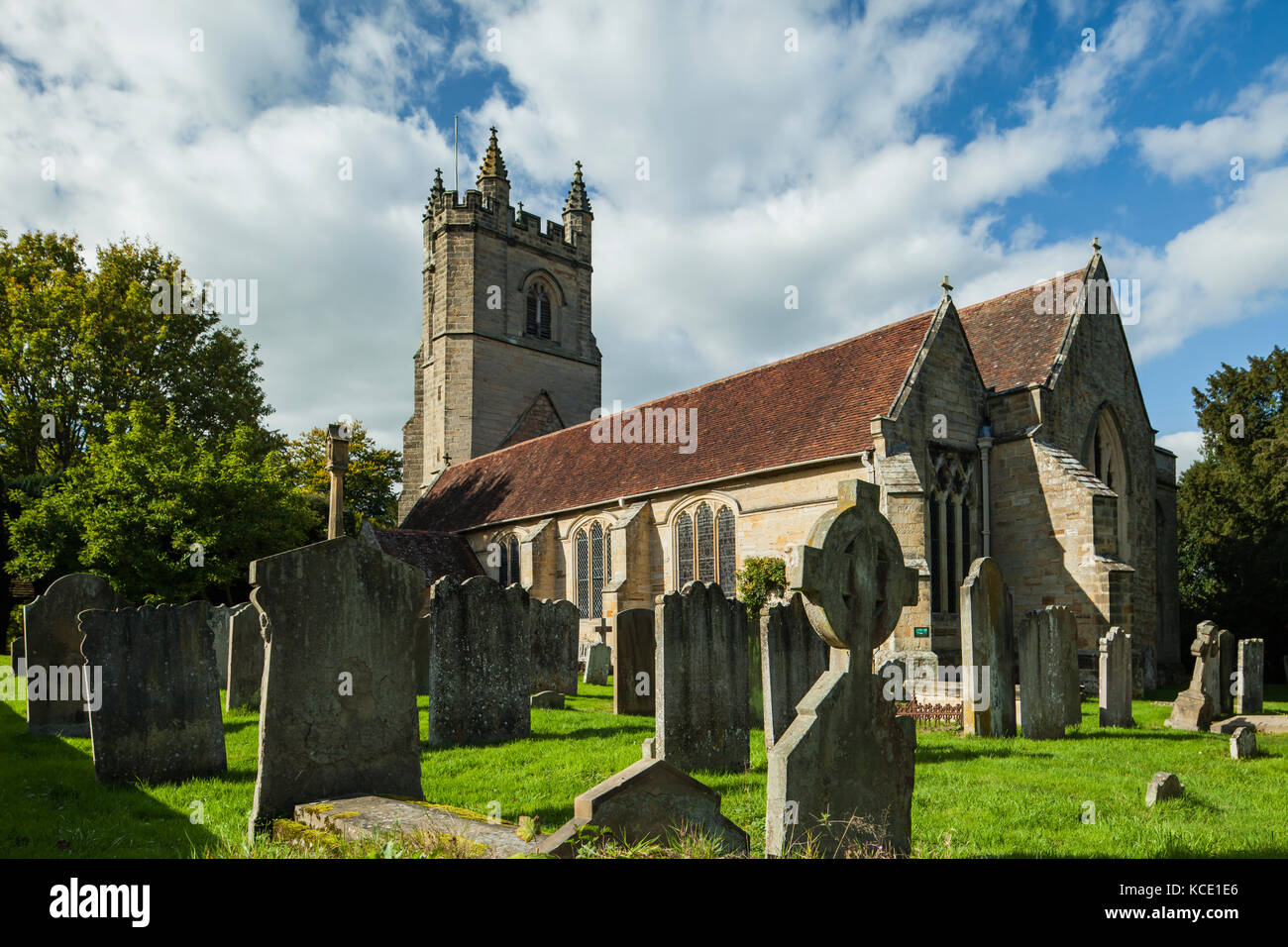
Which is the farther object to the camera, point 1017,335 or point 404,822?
point 1017,335

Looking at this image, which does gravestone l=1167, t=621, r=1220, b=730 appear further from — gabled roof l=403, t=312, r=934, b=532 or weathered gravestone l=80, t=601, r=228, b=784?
weathered gravestone l=80, t=601, r=228, b=784

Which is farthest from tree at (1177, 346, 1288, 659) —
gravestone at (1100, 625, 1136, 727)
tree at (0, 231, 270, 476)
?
tree at (0, 231, 270, 476)

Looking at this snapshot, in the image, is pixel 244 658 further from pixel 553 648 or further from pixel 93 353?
pixel 93 353

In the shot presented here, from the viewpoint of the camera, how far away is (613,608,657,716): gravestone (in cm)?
1105

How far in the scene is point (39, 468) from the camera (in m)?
29.6

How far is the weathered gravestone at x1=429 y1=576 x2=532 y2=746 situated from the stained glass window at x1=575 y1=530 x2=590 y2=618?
15.3m

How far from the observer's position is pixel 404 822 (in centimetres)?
439

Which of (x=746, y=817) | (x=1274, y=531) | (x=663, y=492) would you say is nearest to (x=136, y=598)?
(x=663, y=492)

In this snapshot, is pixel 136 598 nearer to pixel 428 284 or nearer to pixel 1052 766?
pixel 428 284

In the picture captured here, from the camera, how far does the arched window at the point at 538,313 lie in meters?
39.0

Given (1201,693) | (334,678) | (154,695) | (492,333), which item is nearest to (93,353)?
(492,333)

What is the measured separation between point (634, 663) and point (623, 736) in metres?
1.77

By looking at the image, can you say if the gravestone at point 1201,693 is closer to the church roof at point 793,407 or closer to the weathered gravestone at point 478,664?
the church roof at point 793,407
